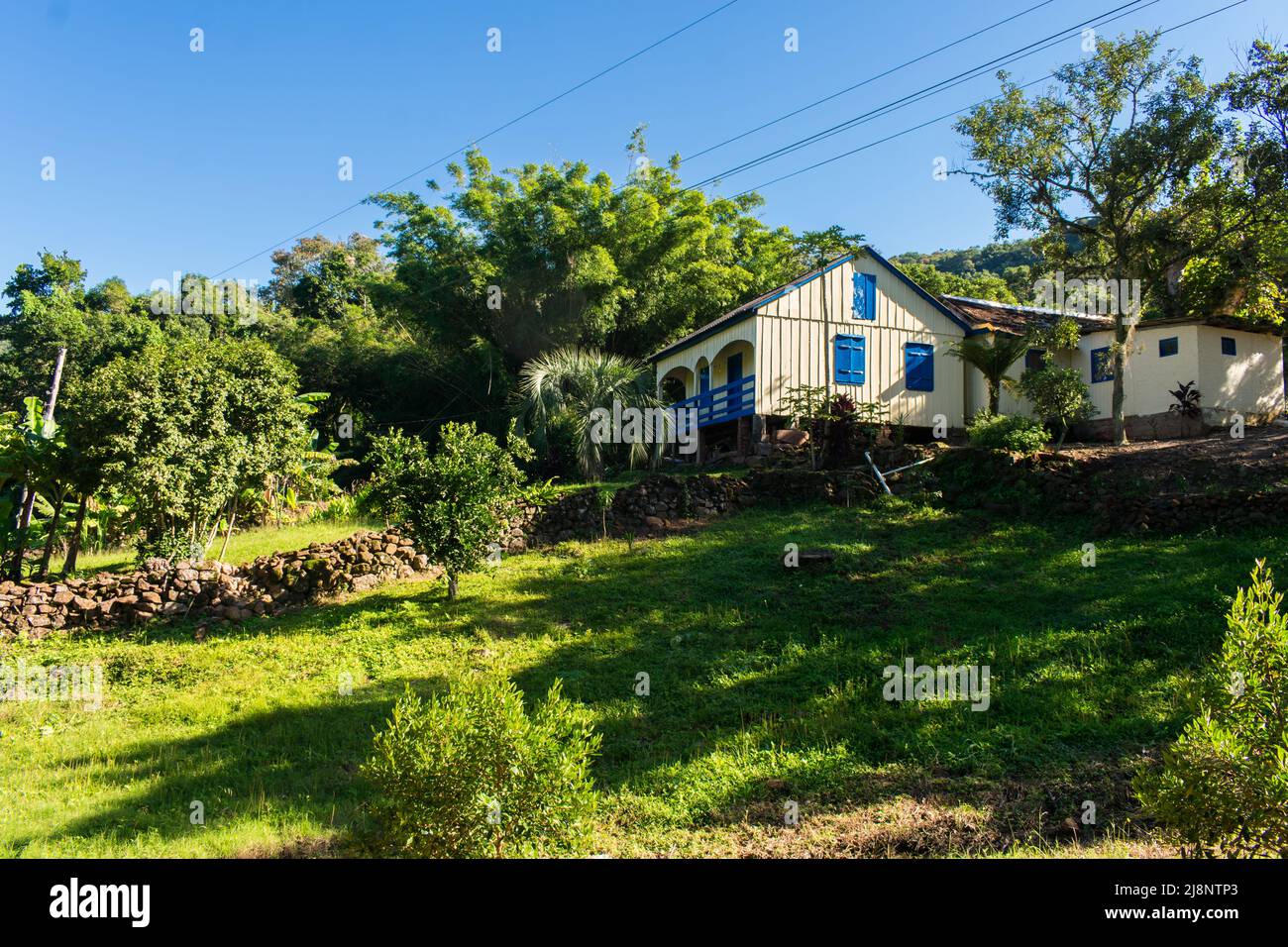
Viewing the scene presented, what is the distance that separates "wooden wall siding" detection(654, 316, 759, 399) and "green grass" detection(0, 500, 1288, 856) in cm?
809

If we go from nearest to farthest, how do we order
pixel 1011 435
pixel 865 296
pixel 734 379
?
pixel 1011 435, pixel 865 296, pixel 734 379

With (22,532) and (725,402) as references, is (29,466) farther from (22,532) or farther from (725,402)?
(725,402)

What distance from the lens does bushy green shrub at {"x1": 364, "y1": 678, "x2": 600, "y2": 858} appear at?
4.98m

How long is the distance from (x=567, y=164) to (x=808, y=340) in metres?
12.3

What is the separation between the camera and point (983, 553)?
527 inches

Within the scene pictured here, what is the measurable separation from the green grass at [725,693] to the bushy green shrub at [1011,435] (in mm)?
2072

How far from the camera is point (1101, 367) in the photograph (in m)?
20.7

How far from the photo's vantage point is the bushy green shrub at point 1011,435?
1612 centimetres

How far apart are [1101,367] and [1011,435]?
6489 millimetres

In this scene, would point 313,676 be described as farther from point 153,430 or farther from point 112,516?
point 112,516

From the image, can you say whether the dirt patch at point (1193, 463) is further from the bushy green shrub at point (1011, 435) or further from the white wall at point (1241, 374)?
the white wall at point (1241, 374)

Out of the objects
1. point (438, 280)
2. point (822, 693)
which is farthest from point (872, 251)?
point (822, 693)

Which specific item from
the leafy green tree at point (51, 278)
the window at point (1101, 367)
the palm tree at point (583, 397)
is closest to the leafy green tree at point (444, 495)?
the palm tree at point (583, 397)

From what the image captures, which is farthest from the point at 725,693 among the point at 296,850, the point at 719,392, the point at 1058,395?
the point at 719,392
